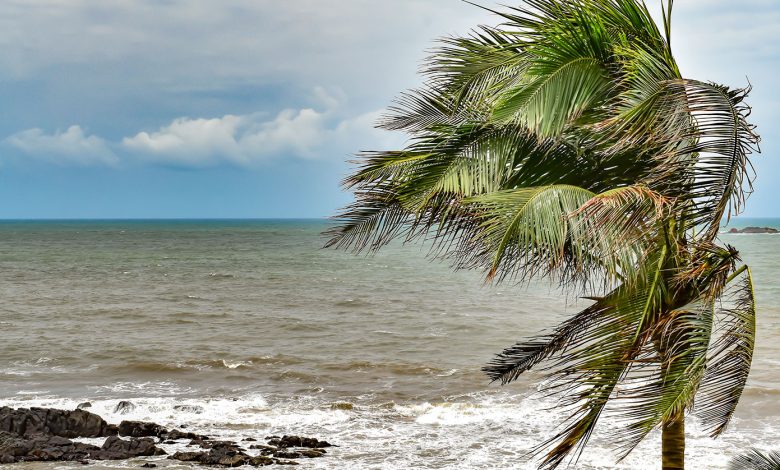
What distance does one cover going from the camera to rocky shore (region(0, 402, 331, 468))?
42.8 feet

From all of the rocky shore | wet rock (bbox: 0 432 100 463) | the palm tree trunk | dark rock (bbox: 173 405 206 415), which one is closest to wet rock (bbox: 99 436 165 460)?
the rocky shore

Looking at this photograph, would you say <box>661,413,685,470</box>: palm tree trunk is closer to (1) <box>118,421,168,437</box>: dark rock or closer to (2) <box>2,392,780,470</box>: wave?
(2) <box>2,392,780,470</box>: wave

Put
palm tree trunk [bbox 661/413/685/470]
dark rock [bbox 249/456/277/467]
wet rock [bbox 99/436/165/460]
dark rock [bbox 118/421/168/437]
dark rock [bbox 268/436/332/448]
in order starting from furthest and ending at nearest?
dark rock [bbox 118/421/168/437] < dark rock [bbox 268/436/332/448] < wet rock [bbox 99/436/165/460] < dark rock [bbox 249/456/277/467] < palm tree trunk [bbox 661/413/685/470]

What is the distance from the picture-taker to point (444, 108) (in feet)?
21.5

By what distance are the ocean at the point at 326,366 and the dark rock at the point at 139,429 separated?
3.09ft

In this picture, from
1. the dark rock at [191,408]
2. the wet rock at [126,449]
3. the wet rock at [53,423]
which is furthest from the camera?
the dark rock at [191,408]

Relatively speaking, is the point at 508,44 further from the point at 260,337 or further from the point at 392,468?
the point at 260,337

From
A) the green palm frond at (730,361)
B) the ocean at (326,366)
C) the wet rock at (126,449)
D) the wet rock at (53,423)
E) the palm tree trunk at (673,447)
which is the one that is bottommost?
the ocean at (326,366)

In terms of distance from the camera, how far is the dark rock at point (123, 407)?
16734 mm

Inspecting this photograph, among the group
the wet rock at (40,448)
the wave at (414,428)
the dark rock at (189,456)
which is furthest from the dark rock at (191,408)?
the dark rock at (189,456)

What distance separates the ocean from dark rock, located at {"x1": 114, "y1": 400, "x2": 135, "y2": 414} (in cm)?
19

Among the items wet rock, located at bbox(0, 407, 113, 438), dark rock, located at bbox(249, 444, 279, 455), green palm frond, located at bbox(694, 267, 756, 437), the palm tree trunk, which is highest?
green palm frond, located at bbox(694, 267, 756, 437)

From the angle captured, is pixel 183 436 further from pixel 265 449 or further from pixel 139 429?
pixel 265 449

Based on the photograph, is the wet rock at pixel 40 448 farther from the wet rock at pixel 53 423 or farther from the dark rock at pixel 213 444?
the dark rock at pixel 213 444
